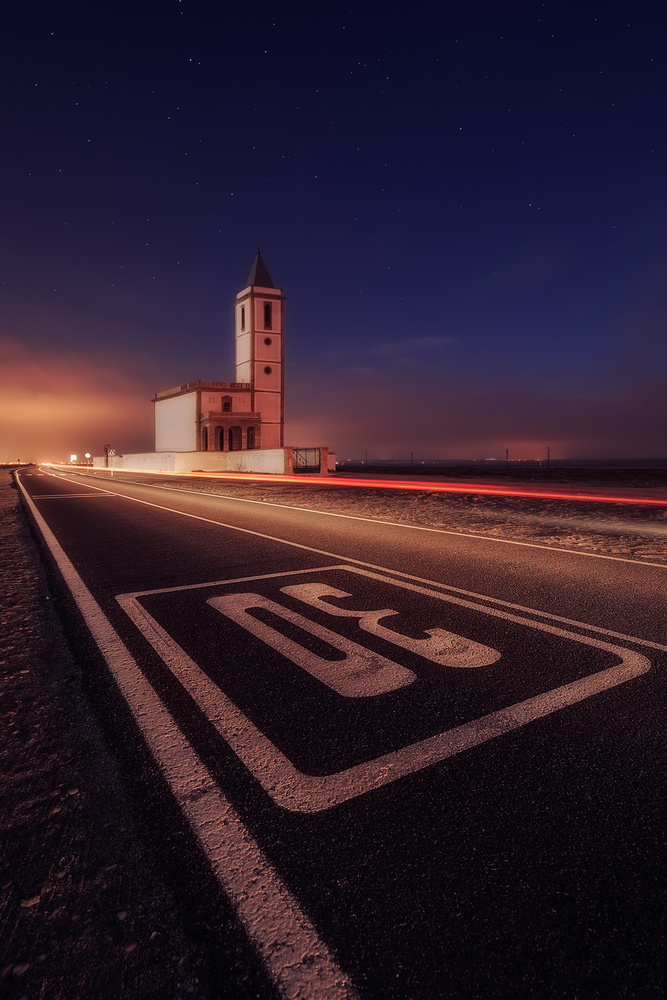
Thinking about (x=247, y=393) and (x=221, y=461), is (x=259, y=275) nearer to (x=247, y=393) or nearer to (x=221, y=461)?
(x=247, y=393)

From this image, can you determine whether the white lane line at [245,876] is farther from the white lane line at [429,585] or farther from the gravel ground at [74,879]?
the white lane line at [429,585]

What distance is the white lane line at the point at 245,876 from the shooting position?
3.79 ft

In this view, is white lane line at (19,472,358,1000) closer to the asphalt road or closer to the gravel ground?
the asphalt road

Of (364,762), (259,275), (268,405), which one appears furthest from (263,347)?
(364,762)

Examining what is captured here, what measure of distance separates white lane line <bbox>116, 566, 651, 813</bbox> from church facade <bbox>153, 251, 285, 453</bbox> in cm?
4702

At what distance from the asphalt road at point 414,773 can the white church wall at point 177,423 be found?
47.4 meters

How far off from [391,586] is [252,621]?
62.5 inches

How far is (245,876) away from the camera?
1439 millimetres

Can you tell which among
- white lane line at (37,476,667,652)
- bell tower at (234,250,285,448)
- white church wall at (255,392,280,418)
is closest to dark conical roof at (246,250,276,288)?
bell tower at (234,250,285,448)

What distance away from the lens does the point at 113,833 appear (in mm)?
1634

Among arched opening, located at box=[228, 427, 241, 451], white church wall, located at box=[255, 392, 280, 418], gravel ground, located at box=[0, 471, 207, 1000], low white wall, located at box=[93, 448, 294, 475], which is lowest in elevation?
gravel ground, located at box=[0, 471, 207, 1000]

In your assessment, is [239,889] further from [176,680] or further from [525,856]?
[176,680]

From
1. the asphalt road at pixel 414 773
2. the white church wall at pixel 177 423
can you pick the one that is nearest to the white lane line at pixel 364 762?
the asphalt road at pixel 414 773

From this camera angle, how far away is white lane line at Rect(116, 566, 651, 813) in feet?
6.06
